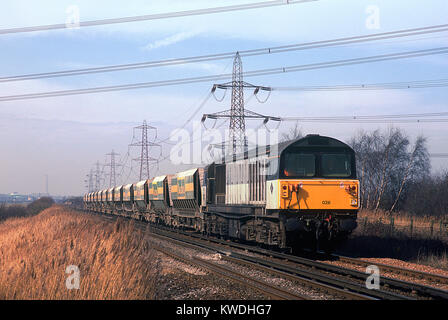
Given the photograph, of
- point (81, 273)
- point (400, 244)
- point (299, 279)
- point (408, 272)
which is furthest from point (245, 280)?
point (400, 244)

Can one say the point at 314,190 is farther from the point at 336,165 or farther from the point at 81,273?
the point at 81,273

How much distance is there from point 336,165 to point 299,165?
4.40 ft

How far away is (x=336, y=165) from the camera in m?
17.7

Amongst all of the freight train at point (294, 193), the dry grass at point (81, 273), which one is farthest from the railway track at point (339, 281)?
the dry grass at point (81, 273)

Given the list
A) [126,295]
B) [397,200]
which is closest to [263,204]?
[126,295]

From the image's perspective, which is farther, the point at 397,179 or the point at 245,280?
the point at 397,179

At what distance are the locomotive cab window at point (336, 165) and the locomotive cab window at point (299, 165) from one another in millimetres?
398

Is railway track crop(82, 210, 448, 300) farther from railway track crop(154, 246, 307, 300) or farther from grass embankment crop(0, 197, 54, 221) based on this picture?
grass embankment crop(0, 197, 54, 221)

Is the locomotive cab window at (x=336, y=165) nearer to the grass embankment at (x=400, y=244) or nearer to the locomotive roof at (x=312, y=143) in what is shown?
the locomotive roof at (x=312, y=143)

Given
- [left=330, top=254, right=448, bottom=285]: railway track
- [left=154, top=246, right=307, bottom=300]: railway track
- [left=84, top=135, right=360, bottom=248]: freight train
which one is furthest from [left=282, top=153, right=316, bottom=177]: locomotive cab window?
[left=154, top=246, right=307, bottom=300]: railway track

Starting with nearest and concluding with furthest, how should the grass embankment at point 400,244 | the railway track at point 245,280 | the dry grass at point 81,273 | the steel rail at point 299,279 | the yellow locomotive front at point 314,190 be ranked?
1. the dry grass at point 81,273
2. the steel rail at point 299,279
3. the railway track at point 245,280
4. the yellow locomotive front at point 314,190
5. the grass embankment at point 400,244

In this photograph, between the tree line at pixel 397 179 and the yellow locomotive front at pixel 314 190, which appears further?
the tree line at pixel 397 179

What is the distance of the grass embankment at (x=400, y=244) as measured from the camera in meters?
19.0
